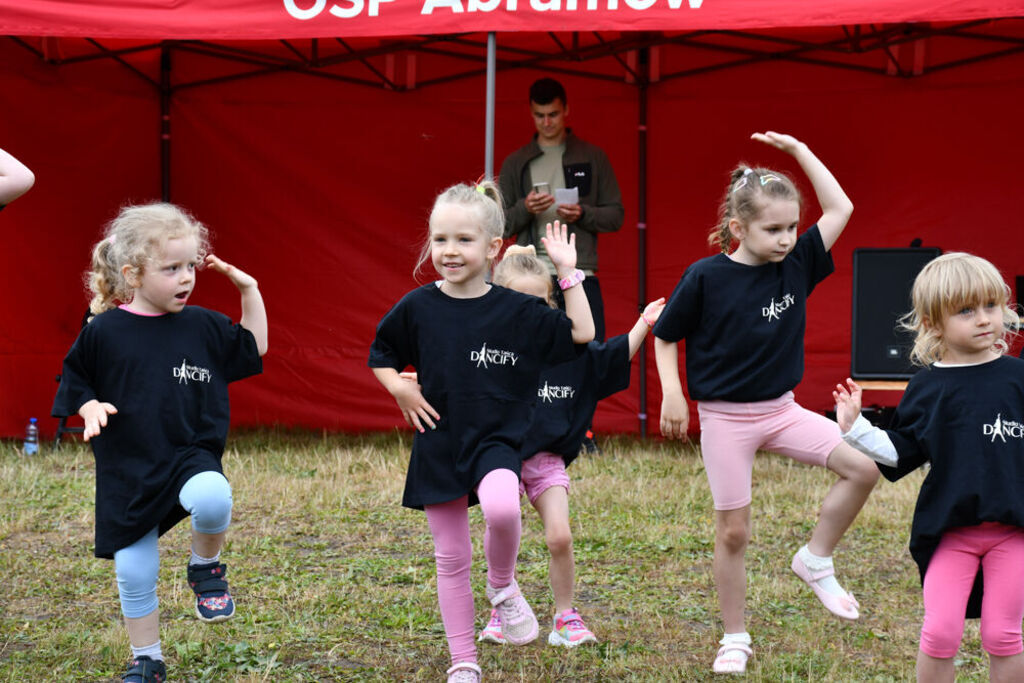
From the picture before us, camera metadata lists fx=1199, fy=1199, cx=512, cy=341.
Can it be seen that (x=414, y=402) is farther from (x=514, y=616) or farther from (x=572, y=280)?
(x=514, y=616)

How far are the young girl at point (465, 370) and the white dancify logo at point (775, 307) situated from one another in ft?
2.20

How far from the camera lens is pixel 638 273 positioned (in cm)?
928

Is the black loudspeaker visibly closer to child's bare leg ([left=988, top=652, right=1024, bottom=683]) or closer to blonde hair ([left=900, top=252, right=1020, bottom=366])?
blonde hair ([left=900, top=252, right=1020, bottom=366])

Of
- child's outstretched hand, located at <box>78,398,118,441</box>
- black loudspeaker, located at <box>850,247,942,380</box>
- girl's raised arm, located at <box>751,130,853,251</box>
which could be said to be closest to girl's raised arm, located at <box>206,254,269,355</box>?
child's outstretched hand, located at <box>78,398,118,441</box>

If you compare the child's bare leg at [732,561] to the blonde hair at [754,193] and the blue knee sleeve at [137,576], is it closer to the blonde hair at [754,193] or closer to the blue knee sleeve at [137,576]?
the blonde hair at [754,193]

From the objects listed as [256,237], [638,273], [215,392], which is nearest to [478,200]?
[215,392]

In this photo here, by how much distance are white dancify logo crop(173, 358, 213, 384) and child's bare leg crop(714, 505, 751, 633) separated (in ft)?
5.84

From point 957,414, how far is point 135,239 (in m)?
2.55

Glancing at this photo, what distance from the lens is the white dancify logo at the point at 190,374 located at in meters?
3.79

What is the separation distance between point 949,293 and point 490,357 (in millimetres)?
1366

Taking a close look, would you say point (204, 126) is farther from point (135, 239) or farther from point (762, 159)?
point (135, 239)

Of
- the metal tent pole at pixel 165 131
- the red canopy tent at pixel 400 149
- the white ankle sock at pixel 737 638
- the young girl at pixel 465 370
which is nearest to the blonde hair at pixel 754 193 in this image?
the young girl at pixel 465 370

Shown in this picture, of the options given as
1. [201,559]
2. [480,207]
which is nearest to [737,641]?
[480,207]

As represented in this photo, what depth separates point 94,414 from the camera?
3.59 meters
